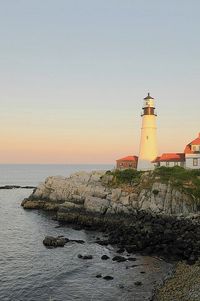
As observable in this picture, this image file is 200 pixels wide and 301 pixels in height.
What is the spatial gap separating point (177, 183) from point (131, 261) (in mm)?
21345

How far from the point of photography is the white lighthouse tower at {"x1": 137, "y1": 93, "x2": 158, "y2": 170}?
7244cm

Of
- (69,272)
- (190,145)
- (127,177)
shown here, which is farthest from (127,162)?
(69,272)

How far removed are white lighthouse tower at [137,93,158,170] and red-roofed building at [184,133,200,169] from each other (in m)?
6.85

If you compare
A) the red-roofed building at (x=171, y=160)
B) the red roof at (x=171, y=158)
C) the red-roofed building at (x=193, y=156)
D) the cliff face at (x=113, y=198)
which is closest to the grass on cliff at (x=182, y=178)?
the cliff face at (x=113, y=198)

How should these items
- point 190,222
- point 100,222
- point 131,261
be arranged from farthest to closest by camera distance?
point 100,222 → point 190,222 → point 131,261

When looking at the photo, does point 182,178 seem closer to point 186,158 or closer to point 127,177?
point 127,177

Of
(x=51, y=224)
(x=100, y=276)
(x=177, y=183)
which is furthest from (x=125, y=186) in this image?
(x=100, y=276)

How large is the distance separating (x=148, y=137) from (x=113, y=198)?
20.7 metres

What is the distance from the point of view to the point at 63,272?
31906 mm

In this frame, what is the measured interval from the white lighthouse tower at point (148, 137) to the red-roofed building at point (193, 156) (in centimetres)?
Result: 685

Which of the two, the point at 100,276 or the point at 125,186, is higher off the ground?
the point at 125,186

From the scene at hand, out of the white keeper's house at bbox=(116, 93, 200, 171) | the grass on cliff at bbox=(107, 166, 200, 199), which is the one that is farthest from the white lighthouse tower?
the grass on cliff at bbox=(107, 166, 200, 199)

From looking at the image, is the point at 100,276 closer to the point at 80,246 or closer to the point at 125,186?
the point at 80,246

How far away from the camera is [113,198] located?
182 ft
